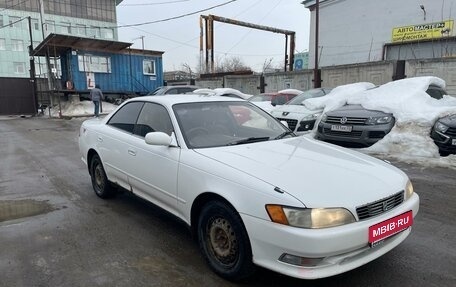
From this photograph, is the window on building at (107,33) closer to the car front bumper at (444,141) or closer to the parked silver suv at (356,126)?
the parked silver suv at (356,126)

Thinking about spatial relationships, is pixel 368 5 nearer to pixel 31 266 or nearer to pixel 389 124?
pixel 389 124

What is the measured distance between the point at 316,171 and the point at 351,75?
15.4 meters

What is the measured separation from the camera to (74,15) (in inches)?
2389

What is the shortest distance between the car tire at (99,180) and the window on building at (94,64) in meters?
20.2

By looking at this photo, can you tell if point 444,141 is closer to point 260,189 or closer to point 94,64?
point 260,189

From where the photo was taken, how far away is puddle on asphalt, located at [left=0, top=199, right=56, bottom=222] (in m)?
4.67

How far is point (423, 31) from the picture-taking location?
2527 cm

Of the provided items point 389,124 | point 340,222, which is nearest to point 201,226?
point 340,222

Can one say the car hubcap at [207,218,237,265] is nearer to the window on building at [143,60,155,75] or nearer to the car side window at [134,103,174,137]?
the car side window at [134,103,174,137]

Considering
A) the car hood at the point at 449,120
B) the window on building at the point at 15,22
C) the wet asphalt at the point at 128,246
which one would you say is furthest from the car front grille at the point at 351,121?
the window on building at the point at 15,22

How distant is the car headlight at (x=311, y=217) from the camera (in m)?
2.51

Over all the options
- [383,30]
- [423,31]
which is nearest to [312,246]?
[423,31]

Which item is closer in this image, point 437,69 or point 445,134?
point 445,134

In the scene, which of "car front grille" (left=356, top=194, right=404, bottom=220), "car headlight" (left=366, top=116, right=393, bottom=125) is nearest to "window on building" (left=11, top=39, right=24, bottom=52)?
"car headlight" (left=366, top=116, right=393, bottom=125)
